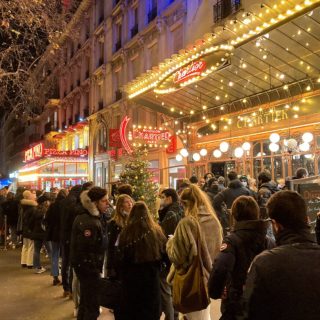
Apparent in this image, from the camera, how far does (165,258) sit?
4.46 meters

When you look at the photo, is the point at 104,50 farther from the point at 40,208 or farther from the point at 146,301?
the point at 146,301

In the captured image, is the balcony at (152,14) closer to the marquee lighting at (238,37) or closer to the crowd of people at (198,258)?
the marquee lighting at (238,37)

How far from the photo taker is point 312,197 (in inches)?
218

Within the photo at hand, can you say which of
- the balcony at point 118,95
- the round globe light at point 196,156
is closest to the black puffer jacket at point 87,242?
the round globe light at point 196,156

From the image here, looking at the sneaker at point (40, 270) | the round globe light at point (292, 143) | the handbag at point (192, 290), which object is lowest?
the sneaker at point (40, 270)

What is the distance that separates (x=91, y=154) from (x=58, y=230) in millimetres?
23061

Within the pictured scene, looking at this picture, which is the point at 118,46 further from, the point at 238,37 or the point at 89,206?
the point at 89,206

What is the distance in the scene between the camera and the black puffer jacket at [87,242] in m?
4.61

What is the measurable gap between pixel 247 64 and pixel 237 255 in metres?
9.42

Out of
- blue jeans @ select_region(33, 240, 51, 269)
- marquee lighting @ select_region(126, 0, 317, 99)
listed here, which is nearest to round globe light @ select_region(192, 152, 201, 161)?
marquee lighting @ select_region(126, 0, 317, 99)

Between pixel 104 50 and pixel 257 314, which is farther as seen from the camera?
pixel 104 50

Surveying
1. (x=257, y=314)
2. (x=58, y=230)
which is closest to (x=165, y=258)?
(x=257, y=314)

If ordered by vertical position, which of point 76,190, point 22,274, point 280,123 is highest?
point 280,123

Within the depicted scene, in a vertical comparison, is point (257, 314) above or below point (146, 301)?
above
